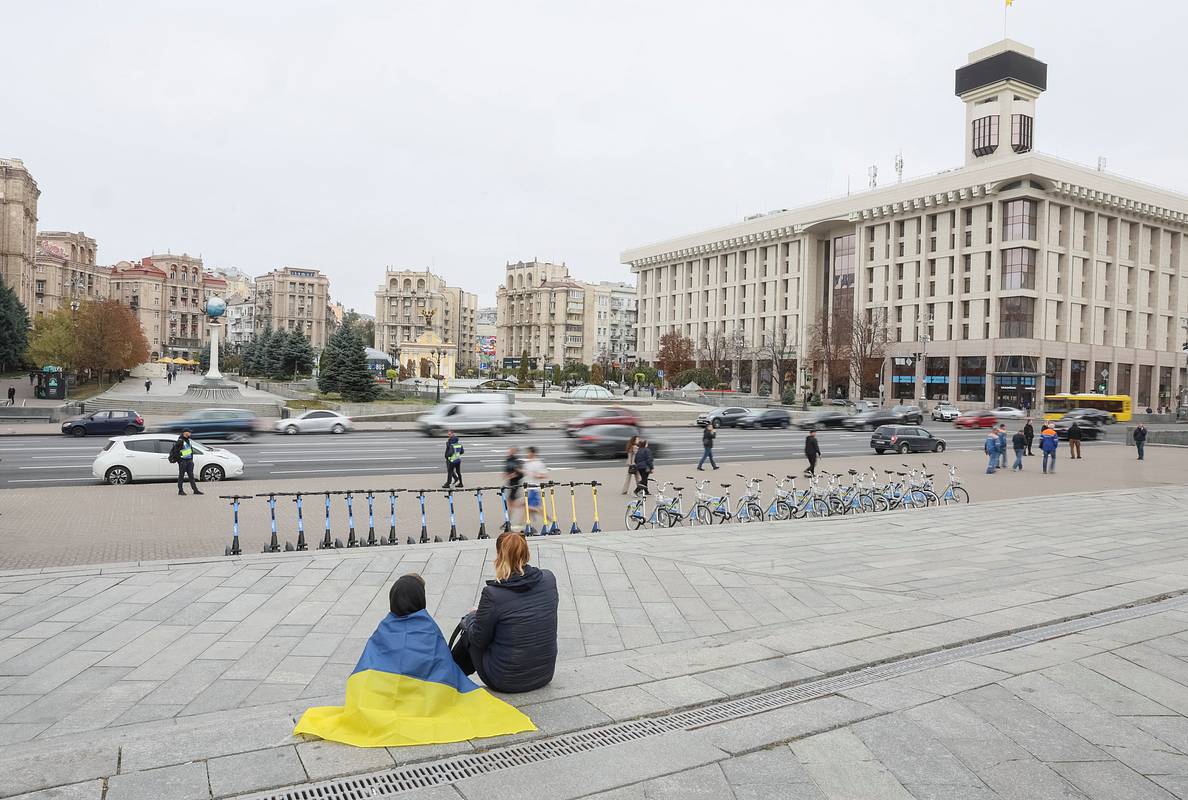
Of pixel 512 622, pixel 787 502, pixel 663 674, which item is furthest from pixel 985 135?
pixel 512 622

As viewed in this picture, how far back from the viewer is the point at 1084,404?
60406mm

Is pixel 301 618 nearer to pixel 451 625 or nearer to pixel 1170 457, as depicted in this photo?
pixel 451 625

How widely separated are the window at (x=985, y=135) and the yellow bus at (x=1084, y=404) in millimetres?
37846

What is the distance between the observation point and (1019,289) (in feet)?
244

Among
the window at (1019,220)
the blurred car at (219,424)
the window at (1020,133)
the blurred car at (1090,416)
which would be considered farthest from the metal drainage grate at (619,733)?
the window at (1020,133)

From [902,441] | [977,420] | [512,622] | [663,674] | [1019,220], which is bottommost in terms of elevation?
[977,420]

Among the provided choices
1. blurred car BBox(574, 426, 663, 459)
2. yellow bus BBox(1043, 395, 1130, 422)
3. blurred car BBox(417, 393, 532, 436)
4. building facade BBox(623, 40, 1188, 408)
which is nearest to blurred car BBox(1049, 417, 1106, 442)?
yellow bus BBox(1043, 395, 1130, 422)

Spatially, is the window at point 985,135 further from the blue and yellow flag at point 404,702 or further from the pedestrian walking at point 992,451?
the blue and yellow flag at point 404,702

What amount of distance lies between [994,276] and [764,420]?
133 feet

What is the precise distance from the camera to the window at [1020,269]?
74.4 metres

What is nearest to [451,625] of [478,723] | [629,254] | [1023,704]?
[478,723]

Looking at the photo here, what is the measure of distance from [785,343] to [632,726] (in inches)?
3719

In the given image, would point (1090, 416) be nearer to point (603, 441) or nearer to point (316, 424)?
point (603, 441)

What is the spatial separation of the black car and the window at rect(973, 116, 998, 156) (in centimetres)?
6554
